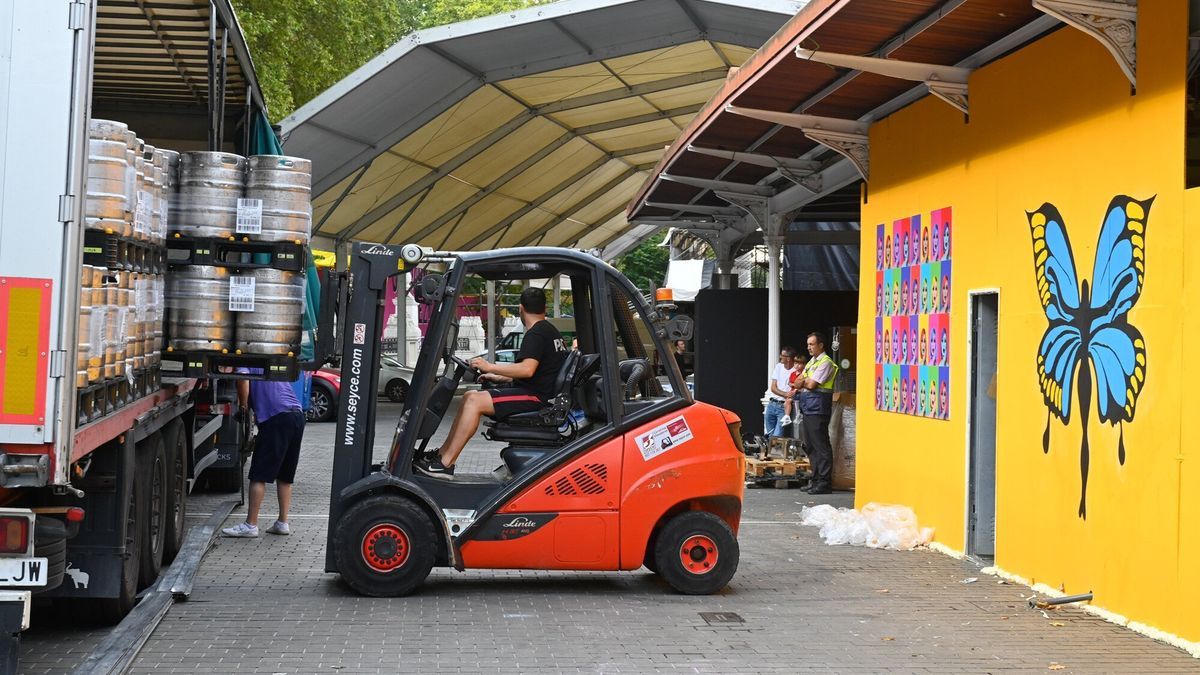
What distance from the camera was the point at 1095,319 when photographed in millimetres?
8906

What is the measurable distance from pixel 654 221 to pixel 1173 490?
49.5ft

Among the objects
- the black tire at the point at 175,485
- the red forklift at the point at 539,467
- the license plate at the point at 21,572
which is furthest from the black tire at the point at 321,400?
the license plate at the point at 21,572

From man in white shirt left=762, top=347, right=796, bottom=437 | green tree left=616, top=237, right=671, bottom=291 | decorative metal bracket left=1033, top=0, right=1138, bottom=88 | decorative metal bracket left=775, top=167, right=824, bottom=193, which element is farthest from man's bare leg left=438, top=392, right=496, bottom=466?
green tree left=616, top=237, right=671, bottom=291

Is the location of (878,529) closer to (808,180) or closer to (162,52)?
Answer: (808,180)

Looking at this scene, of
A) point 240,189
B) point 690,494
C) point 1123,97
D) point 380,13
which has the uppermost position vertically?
point 380,13

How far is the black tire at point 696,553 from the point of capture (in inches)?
374

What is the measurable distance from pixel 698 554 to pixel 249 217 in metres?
3.68

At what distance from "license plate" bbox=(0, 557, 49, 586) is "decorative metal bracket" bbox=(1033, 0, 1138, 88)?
6228 millimetres

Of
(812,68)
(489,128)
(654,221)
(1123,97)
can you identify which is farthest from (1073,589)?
(489,128)

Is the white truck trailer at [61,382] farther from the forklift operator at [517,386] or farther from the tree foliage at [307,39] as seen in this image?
the tree foliage at [307,39]

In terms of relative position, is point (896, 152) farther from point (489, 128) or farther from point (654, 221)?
point (489, 128)

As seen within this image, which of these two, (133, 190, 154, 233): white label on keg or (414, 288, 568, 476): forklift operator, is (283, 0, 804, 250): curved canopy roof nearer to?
(414, 288, 568, 476): forklift operator

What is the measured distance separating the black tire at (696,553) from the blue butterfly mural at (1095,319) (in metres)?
2.27

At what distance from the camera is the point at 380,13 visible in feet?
113
